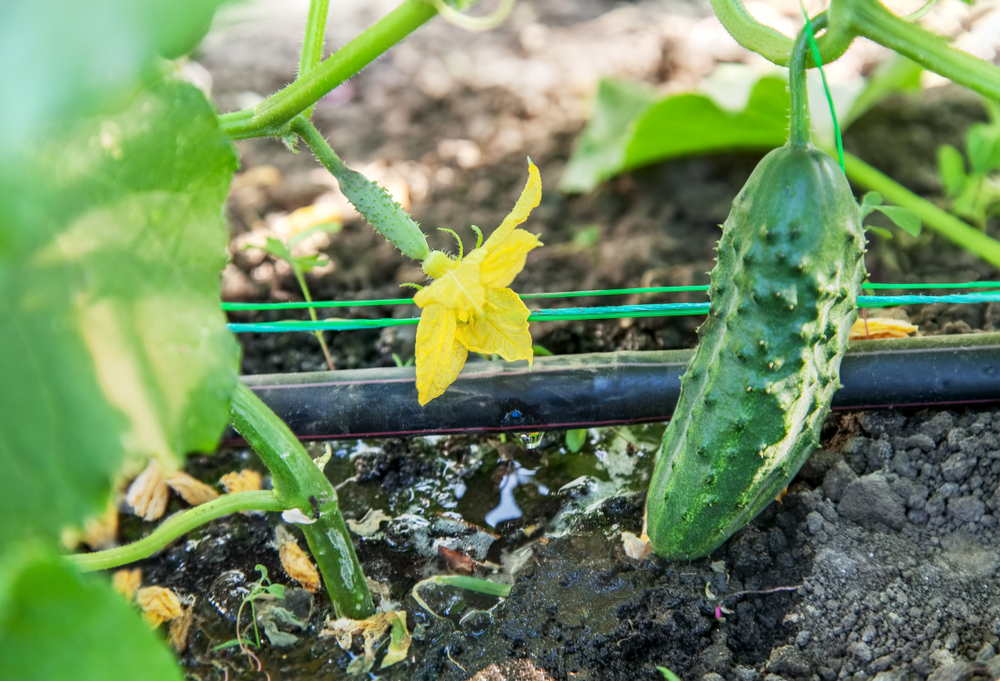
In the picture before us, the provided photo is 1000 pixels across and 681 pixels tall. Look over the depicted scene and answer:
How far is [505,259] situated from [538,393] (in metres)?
0.49

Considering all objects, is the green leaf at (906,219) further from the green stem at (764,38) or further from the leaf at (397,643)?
the leaf at (397,643)

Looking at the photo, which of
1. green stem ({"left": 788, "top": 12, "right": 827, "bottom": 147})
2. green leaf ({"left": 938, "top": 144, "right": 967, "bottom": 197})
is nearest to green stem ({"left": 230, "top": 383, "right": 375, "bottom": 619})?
green stem ({"left": 788, "top": 12, "right": 827, "bottom": 147})

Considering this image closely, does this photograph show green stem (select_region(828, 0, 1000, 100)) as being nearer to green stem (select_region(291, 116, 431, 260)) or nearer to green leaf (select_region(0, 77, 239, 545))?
green stem (select_region(291, 116, 431, 260))

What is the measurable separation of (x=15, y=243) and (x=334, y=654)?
893 millimetres

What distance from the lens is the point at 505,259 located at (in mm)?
1125

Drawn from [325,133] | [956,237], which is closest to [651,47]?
[325,133]

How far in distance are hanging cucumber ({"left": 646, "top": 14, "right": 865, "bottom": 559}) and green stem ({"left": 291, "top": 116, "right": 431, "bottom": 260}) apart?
45 cm

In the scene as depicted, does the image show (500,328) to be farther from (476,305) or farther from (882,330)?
(882,330)

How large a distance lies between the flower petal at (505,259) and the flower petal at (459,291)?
0.8 inches

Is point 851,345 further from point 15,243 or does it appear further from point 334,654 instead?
point 15,243

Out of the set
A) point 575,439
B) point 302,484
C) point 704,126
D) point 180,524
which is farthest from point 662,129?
point 180,524

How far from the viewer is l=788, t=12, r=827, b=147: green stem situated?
1.11m

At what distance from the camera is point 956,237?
1.96 m

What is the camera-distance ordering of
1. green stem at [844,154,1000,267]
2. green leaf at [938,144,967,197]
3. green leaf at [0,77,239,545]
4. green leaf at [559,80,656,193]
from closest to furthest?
green leaf at [0,77,239,545] < green stem at [844,154,1000,267] < green leaf at [938,144,967,197] < green leaf at [559,80,656,193]
